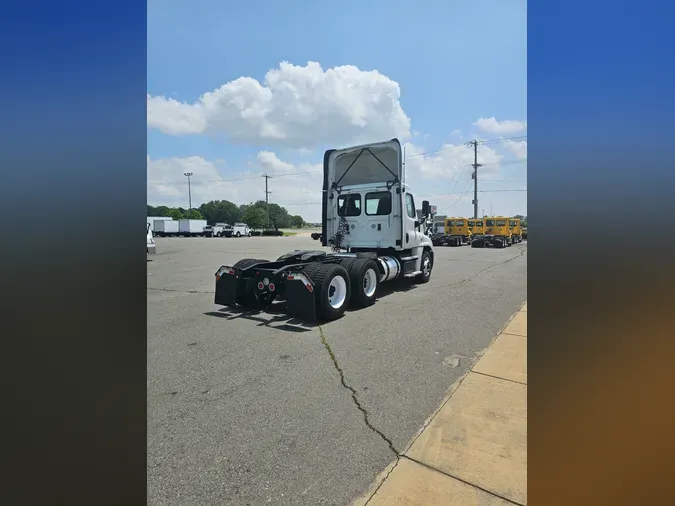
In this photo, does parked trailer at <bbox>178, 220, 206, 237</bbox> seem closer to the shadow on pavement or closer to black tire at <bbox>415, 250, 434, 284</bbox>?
black tire at <bbox>415, 250, 434, 284</bbox>

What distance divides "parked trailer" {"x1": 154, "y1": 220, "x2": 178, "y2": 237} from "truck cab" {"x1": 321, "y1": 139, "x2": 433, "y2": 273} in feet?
177

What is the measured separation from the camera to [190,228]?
58.8 m

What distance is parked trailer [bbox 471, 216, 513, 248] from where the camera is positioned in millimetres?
28638

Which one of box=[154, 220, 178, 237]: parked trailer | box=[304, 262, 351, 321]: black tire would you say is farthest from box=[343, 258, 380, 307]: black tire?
box=[154, 220, 178, 237]: parked trailer

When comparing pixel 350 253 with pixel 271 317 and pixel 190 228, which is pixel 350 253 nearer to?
pixel 271 317

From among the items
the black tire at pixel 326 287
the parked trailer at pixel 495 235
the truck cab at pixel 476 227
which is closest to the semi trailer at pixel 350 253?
the black tire at pixel 326 287

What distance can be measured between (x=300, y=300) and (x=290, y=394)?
2672 millimetres

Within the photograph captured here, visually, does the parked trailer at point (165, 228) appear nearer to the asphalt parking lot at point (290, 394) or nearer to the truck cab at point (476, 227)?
the truck cab at point (476, 227)

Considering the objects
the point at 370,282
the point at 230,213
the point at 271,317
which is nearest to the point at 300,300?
the point at 271,317
